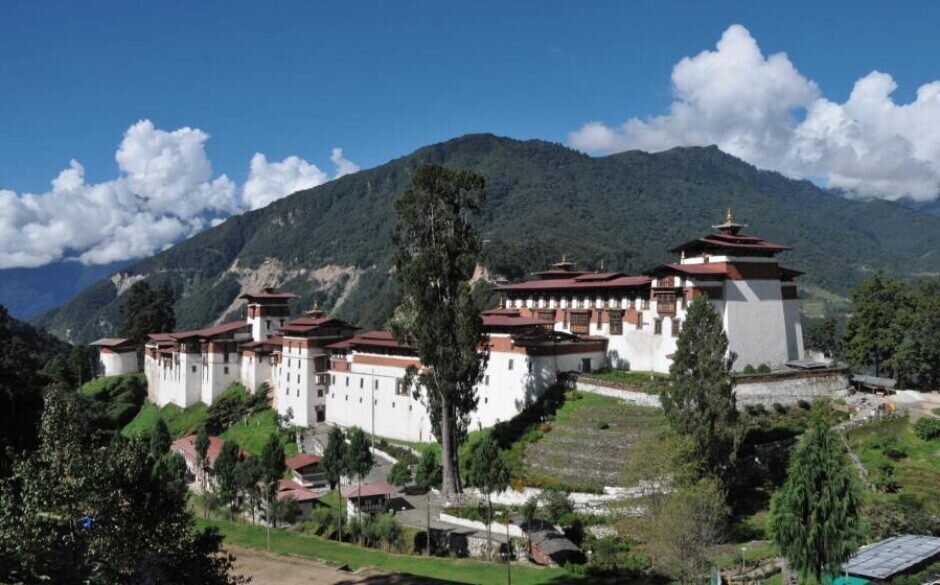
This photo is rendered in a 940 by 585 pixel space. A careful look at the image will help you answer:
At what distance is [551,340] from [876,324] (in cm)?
2395

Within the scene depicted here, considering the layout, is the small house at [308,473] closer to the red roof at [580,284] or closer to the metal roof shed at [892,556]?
the red roof at [580,284]

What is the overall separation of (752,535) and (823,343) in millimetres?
41457

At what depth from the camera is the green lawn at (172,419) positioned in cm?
6944

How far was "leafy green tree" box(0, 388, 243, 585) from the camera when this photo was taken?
1509 cm

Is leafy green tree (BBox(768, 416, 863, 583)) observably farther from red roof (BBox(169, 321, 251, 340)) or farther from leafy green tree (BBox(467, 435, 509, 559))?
red roof (BBox(169, 321, 251, 340))

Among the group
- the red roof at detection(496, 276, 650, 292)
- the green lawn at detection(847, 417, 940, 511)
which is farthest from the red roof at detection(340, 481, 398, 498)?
the green lawn at detection(847, 417, 940, 511)

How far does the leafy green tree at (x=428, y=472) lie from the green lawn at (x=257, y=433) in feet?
56.4

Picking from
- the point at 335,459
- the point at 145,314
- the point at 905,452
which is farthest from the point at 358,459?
the point at 145,314

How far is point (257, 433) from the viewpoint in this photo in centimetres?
6356

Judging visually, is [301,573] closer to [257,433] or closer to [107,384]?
[257,433]

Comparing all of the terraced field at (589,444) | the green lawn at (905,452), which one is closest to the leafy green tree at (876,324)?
the green lawn at (905,452)

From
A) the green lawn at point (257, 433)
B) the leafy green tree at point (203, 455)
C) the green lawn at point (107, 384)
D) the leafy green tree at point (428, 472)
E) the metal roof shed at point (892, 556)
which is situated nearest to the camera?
the metal roof shed at point (892, 556)

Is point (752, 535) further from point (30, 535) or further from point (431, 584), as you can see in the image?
point (30, 535)

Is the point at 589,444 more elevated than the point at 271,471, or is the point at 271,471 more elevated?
the point at 589,444
